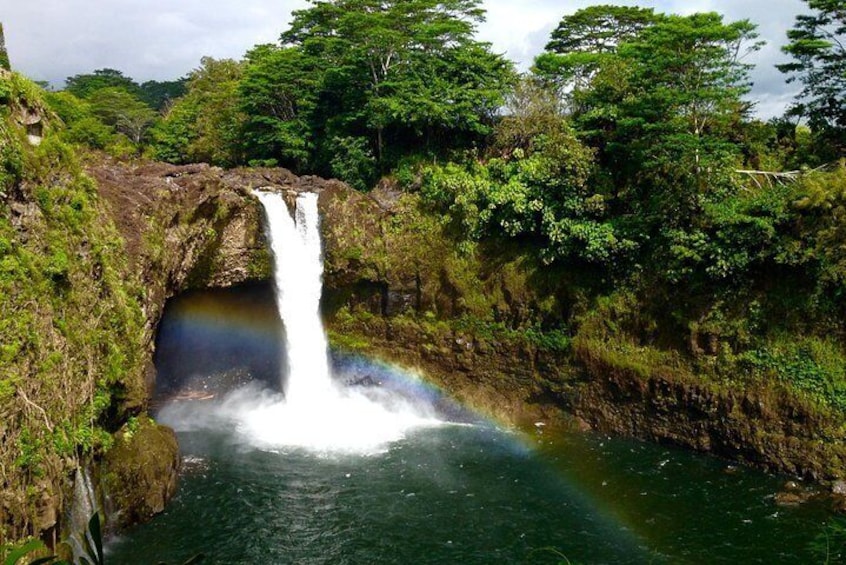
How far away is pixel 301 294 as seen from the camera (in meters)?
22.7

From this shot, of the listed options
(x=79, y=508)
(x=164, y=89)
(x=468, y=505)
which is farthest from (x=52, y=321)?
→ (x=164, y=89)

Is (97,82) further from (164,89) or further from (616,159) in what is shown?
(616,159)

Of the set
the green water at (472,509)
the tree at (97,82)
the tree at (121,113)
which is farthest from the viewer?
the tree at (97,82)

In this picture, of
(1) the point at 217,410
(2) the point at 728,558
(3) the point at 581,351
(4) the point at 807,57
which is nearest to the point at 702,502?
(2) the point at 728,558

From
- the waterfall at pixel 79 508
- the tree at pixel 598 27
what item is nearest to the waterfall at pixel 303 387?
Result: the waterfall at pixel 79 508

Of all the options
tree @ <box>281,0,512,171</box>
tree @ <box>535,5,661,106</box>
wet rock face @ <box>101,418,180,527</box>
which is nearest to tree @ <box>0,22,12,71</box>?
wet rock face @ <box>101,418,180,527</box>

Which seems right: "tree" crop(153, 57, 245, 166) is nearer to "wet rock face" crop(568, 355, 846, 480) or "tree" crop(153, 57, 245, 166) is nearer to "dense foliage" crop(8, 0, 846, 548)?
"dense foliage" crop(8, 0, 846, 548)

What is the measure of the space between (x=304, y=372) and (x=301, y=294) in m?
2.92

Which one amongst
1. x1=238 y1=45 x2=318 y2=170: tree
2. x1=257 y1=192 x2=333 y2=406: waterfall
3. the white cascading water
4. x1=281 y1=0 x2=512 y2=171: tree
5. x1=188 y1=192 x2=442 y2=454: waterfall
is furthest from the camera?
x1=238 y1=45 x2=318 y2=170: tree

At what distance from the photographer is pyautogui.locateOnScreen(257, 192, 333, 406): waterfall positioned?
22188 mm

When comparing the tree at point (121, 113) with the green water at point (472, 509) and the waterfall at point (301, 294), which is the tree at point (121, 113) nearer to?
the waterfall at point (301, 294)

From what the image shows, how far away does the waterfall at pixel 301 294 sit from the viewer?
22.2 meters

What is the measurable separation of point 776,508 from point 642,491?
3.15 m

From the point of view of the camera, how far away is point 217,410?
72.9 ft
